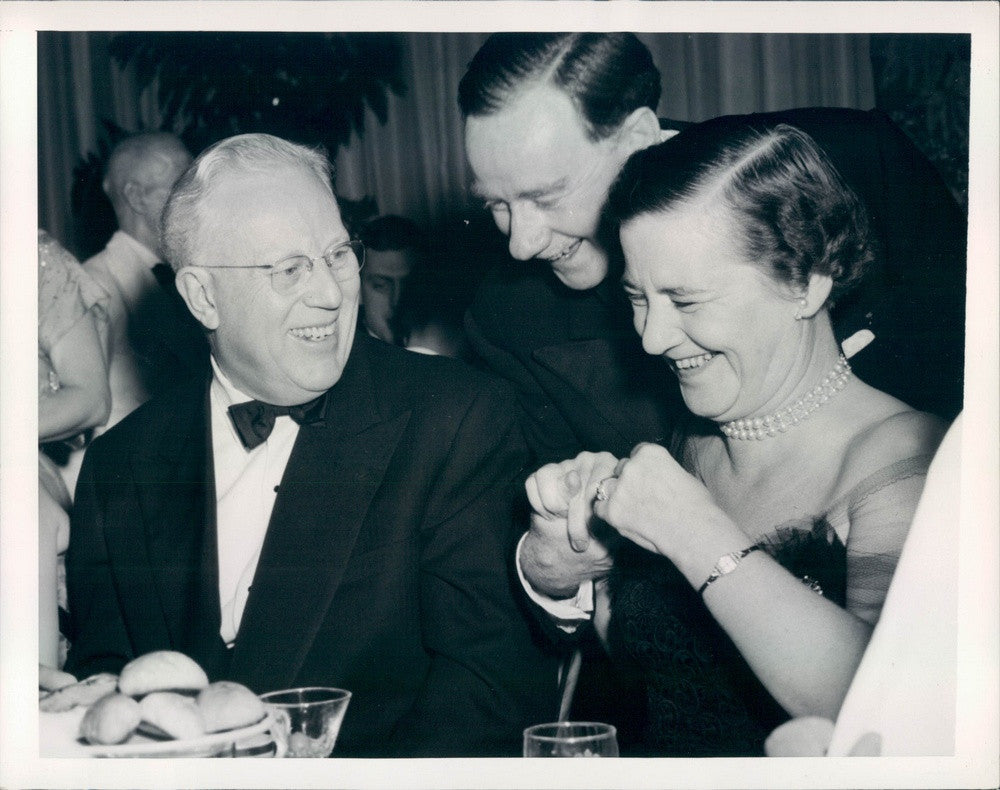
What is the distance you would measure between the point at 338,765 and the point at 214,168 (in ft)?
3.43

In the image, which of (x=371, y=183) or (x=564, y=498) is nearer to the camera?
(x=564, y=498)

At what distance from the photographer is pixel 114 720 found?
158 cm

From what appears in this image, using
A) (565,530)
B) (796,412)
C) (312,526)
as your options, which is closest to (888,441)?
(796,412)

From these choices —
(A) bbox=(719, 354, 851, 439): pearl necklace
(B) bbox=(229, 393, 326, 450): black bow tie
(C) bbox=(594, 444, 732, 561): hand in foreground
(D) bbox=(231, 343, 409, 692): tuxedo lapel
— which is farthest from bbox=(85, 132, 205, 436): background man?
(A) bbox=(719, 354, 851, 439): pearl necklace

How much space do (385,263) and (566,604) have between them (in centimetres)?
68

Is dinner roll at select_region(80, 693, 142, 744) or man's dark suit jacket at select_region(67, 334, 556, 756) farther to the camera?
man's dark suit jacket at select_region(67, 334, 556, 756)

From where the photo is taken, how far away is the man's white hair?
1712mm

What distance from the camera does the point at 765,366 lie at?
62.7 inches

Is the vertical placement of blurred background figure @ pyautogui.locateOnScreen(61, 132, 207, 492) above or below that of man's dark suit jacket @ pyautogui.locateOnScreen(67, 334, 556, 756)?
above

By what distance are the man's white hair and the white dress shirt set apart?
0.22 metres

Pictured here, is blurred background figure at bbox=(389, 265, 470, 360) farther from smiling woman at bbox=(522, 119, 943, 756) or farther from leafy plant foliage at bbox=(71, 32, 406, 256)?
smiling woman at bbox=(522, 119, 943, 756)

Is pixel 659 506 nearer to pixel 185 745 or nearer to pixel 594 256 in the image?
pixel 594 256

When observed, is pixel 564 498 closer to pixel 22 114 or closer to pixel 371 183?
pixel 371 183

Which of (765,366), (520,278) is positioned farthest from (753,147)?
(520,278)
